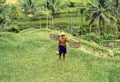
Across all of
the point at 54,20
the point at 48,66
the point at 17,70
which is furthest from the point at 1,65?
the point at 54,20

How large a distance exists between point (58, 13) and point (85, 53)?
137ft

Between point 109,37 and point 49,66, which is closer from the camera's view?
point 49,66

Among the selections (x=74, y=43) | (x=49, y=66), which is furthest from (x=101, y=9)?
(x=49, y=66)

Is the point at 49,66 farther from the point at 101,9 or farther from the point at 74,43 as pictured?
the point at 101,9

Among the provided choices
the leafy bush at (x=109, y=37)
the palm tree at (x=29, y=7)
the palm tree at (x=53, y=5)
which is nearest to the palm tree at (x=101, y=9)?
the leafy bush at (x=109, y=37)

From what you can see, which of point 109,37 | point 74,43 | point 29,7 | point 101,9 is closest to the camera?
point 74,43

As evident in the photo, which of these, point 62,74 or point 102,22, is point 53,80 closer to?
point 62,74

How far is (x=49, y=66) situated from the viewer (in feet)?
60.6

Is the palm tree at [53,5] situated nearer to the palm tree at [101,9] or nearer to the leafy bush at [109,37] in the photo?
Result: the palm tree at [101,9]

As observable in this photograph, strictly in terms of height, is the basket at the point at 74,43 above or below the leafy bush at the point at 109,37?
above

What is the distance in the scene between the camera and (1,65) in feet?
61.7

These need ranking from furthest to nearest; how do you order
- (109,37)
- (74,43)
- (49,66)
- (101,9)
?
1. (109,37)
2. (101,9)
3. (74,43)
4. (49,66)

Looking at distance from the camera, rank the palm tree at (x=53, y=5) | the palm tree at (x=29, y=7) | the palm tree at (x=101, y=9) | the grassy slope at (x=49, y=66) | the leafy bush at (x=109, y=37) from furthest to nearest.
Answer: the palm tree at (x=53, y=5) → the palm tree at (x=29, y=7) → the leafy bush at (x=109, y=37) → the palm tree at (x=101, y=9) → the grassy slope at (x=49, y=66)

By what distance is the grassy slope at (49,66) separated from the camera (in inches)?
689
